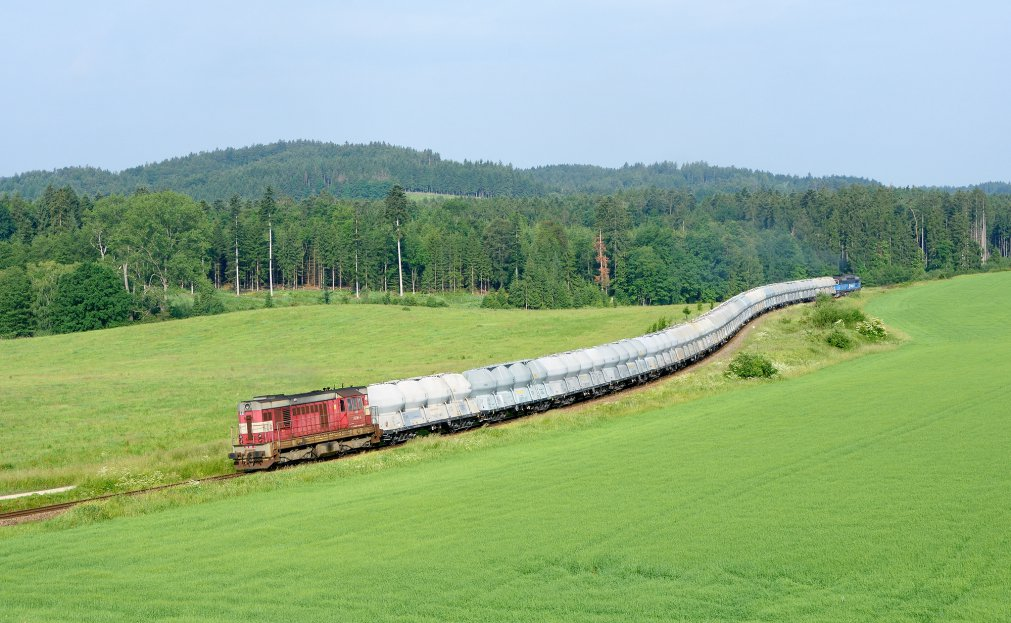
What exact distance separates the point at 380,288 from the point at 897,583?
15557cm

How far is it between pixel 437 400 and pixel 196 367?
1739 inches

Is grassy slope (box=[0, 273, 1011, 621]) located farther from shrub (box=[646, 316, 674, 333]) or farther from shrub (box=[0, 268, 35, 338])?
shrub (box=[0, 268, 35, 338])

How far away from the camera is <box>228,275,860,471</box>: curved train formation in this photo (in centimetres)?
4097

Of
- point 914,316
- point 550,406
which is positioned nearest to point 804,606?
point 550,406

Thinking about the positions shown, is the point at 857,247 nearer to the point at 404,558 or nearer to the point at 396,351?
the point at 396,351

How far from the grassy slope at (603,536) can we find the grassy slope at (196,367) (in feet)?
40.3

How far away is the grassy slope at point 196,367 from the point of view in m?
44.9

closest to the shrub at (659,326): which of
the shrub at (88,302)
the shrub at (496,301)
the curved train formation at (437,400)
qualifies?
the curved train formation at (437,400)

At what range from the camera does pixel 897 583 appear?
1845 cm

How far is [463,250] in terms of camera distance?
574 feet

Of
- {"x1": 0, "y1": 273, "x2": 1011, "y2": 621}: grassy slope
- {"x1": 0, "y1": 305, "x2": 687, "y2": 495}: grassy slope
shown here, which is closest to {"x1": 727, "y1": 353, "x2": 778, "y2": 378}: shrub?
{"x1": 0, "y1": 273, "x2": 1011, "y2": 621}: grassy slope

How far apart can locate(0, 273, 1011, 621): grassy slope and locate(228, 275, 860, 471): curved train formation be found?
3.04 meters

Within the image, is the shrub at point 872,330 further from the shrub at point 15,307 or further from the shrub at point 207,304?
the shrub at point 15,307

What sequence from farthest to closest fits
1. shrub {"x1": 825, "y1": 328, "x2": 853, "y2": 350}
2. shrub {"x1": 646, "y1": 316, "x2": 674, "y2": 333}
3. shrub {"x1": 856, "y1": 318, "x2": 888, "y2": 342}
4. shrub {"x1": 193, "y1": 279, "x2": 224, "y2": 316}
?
shrub {"x1": 193, "y1": 279, "x2": 224, "y2": 316}
shrub {"x1": 646, "y1": 316, "x2": 674, "y2": 333}
shrub {"x1": 856, "y1": 318, "x2": 888, "y2": 342}
shrub {"x1": 825, "y1": 328, "x2": 853, "y2": 350}
